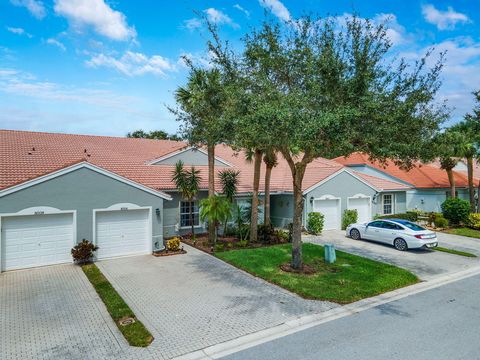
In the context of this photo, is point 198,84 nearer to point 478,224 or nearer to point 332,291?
point 332,291

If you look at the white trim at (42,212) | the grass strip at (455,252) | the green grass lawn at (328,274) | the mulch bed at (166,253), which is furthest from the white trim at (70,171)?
the grass strip at (455,252)

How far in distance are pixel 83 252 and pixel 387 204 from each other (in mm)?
25327

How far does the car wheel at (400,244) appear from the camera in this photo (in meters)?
18.4

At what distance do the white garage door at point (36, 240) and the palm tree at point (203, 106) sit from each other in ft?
23.0

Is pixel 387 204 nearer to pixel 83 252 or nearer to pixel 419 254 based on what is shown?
pixel 419 254

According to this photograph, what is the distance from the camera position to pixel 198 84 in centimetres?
1623

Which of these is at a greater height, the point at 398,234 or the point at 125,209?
the point at 125,209

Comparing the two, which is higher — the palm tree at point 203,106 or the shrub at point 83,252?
the palm tree at point 203,106

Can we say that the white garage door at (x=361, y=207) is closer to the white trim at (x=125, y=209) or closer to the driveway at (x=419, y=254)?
the driveway at (x=419, y=254)

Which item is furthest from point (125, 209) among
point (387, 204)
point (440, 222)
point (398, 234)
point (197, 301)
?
point (440, 222)

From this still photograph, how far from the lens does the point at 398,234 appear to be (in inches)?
733

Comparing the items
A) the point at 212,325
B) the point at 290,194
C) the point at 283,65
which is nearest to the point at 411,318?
A: the point at 212,325

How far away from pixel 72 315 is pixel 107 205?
664 centimetres

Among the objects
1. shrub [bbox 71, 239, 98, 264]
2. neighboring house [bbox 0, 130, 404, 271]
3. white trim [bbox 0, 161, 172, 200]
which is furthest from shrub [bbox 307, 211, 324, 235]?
shrub [bbox 71, 239, 98, 264]
